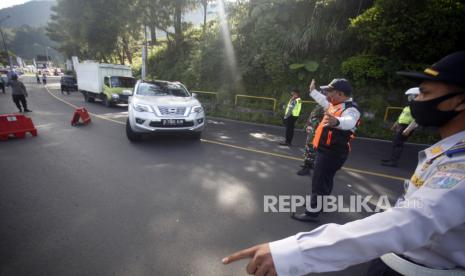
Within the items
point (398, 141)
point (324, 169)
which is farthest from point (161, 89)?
point (398, 141)

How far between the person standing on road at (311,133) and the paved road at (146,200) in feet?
1.10

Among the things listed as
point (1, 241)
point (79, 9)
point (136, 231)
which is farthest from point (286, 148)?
point (79, 9)

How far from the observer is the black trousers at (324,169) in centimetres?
312

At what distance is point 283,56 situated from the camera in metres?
12.7

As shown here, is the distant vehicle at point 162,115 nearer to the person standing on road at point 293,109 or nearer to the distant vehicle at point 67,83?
the person standing on road at point 293,109

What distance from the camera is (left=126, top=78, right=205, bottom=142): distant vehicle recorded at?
643 cm

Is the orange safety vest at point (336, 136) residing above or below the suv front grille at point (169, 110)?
above

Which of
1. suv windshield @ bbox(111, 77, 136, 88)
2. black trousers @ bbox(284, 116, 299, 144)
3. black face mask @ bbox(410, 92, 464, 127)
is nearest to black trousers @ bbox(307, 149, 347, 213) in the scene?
black face mask @ bbox(410, 92, 464, 127)

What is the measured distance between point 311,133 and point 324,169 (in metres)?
1.88

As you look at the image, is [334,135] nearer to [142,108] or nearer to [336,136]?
[336,136]

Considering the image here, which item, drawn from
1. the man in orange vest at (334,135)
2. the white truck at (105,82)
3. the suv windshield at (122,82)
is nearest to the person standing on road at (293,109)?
the man in orange vest at (334,135)

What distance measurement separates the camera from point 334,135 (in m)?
3.01

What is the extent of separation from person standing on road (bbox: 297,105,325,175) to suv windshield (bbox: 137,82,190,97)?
4476mm

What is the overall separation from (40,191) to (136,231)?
2.16 m
